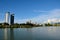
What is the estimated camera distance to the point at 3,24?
79062 millimetres

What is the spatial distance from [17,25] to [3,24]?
29.0ft

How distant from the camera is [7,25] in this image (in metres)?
78.3

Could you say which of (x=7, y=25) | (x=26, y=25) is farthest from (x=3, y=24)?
(x=26, y=25)

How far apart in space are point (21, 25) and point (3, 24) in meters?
11.2

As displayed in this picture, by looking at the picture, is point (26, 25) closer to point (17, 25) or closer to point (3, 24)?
point (17, 25)

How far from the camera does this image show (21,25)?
80562mm

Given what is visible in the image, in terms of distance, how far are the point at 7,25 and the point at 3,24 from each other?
278cm

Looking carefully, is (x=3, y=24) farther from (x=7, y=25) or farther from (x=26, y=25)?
(x=26, y=25)

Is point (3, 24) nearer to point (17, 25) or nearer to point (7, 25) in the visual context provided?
point (7, 25)

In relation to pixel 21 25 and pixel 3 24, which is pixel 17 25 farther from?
pixel 3 24

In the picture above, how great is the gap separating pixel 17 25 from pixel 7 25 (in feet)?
20.2

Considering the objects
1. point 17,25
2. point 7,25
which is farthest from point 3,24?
point 17,25

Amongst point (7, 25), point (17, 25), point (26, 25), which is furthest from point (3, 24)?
point (26, 25)

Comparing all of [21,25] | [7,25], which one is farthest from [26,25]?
[7,25]
